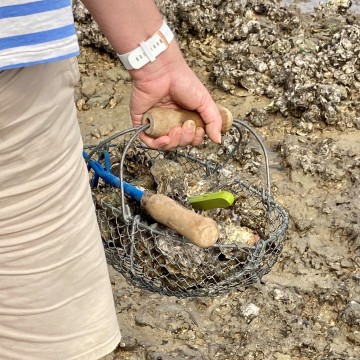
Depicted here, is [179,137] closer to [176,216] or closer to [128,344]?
[176,216]

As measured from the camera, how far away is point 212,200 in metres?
1.93

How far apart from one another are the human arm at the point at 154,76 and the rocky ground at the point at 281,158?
3.13 feet

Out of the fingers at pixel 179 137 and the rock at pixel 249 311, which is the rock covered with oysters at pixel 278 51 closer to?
the rock at pixel 249 311

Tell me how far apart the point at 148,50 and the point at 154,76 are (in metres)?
0.12

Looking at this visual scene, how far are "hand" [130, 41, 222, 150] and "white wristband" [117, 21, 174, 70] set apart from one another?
1.1 inches

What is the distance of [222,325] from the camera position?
2.61 m

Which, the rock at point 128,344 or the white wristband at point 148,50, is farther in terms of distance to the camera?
the rock at point 128,344

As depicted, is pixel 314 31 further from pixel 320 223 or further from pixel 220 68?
pixel 320 223

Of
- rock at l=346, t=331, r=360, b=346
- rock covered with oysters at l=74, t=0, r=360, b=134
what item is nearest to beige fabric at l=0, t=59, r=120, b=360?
rock at l=346, t=331, r=360, b=346

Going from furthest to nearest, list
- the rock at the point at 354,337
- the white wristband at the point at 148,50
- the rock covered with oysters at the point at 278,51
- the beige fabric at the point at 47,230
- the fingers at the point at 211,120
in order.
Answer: the rock covered with oysters at the point at 278,51, the rock at the point at 354,337, the fingers at the point at 211,120, the white wristband at the point at 148,50, the beige fabric at the point at 47,230

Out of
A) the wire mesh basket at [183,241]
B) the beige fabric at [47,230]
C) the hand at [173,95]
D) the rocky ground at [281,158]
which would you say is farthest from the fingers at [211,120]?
the rocky ground at [281,158]

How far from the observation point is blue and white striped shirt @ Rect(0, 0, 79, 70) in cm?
116

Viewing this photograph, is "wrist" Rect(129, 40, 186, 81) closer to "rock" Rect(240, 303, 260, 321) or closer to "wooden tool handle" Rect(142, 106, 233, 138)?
"wooden tool handle" Rect(142, 106, 233, 138)

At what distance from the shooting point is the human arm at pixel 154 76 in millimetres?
1561
